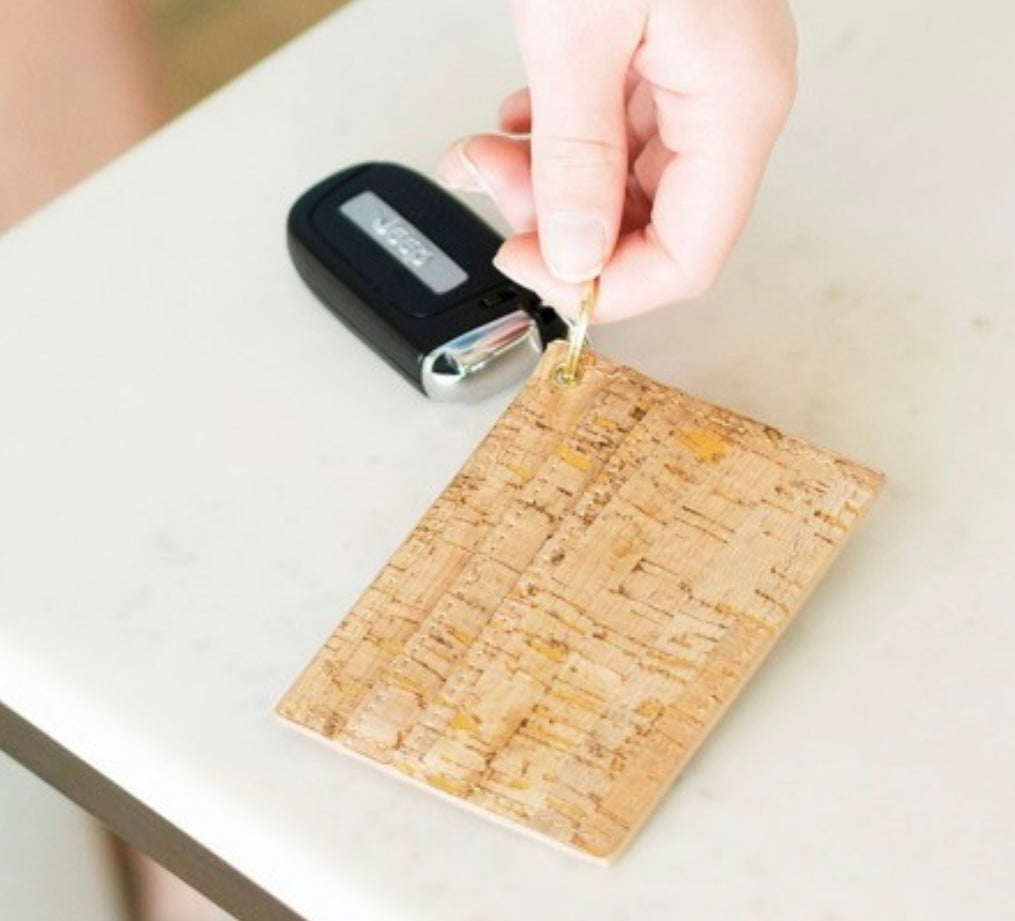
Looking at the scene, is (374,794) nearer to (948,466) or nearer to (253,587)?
(253,587)

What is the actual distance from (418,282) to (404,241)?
3 cm

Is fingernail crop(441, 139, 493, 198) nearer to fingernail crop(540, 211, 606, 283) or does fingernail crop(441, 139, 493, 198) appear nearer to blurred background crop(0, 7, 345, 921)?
fingernail crop(540, 211, 606, 283)

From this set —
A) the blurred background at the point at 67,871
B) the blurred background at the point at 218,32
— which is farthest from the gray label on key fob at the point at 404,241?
the blurred background at the point at 218,32

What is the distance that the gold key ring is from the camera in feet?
2.23

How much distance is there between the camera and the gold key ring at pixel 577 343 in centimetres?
68

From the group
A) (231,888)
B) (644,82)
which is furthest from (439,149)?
(231,888)

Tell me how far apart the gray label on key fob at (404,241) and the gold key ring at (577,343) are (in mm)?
61

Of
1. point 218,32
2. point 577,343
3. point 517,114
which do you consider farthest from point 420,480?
point 218,32

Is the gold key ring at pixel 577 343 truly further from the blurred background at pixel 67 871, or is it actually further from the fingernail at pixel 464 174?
the blurred background at pixel 67 871

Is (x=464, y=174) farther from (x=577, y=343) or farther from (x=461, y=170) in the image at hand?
(x=577, y=343)

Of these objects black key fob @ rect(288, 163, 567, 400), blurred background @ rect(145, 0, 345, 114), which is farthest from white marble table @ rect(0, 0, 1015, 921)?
blurred background @ rect(145, 0, 345, 114)

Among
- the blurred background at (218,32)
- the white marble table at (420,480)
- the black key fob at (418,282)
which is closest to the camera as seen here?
the white marble table at (420,480)

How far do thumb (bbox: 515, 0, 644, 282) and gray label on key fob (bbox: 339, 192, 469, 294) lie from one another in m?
0.07

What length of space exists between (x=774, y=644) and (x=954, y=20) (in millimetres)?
362
